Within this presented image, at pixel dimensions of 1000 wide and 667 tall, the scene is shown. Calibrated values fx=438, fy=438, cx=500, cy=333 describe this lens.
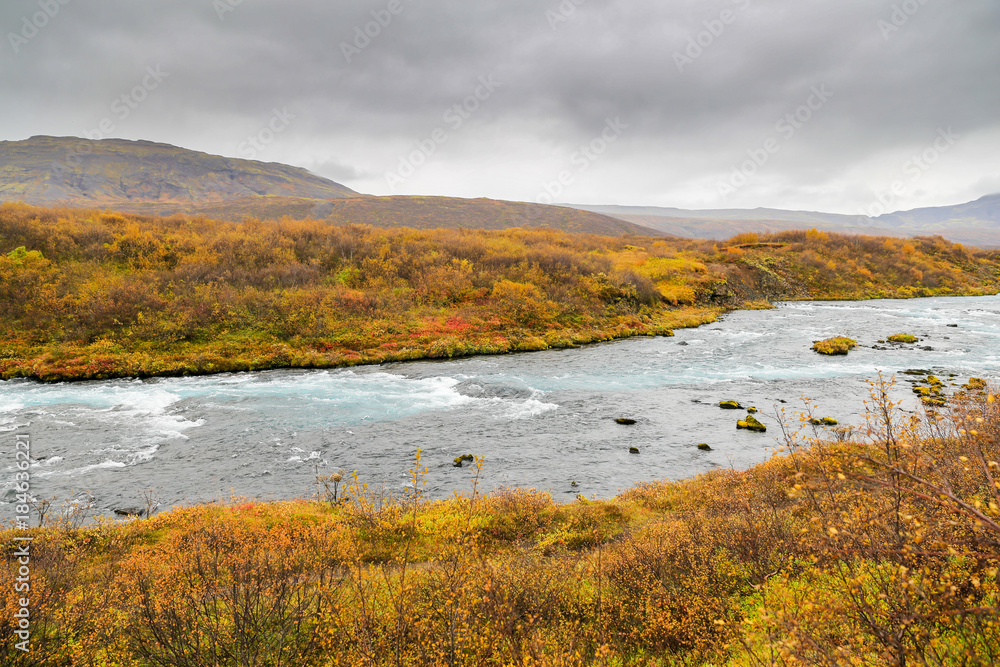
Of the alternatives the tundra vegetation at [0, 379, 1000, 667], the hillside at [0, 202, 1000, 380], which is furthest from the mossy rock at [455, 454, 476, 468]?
the hillside at [0, 202, 1000, 380]

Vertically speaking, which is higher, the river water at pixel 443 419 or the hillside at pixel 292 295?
the hillside at pixel 292 295

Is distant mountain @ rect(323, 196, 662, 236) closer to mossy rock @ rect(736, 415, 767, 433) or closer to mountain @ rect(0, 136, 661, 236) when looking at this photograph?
mountain @ rect(0, 136, 661, 236)

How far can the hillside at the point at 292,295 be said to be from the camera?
27.2 metres

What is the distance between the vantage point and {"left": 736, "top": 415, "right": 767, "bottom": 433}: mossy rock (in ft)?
57.1

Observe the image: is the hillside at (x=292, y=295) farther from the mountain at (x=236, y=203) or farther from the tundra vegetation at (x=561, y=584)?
the mountain at (x=236, y=203)

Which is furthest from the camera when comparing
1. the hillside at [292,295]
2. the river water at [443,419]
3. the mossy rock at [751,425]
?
the hillside at [292,295]

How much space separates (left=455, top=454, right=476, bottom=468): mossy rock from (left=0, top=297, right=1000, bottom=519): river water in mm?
252

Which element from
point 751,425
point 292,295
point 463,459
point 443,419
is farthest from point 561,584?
point 292,295

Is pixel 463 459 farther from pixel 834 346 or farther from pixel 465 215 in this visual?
pixel 465 215

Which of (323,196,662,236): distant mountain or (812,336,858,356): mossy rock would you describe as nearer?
(812,336,858,356): mossy rock

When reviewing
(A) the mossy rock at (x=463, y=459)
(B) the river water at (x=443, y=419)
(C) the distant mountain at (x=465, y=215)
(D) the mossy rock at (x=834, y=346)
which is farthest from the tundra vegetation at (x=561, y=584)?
(C) the distant mountain at (x=465, y=215)

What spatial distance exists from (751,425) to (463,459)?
37.9ft

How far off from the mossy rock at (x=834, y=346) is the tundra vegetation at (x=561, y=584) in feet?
79.1

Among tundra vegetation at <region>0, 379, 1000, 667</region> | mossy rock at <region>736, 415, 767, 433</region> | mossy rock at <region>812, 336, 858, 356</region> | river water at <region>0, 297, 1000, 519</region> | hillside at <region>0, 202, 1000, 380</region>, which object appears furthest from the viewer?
mossy rock at <region>812, 336, 858, 356</region>
